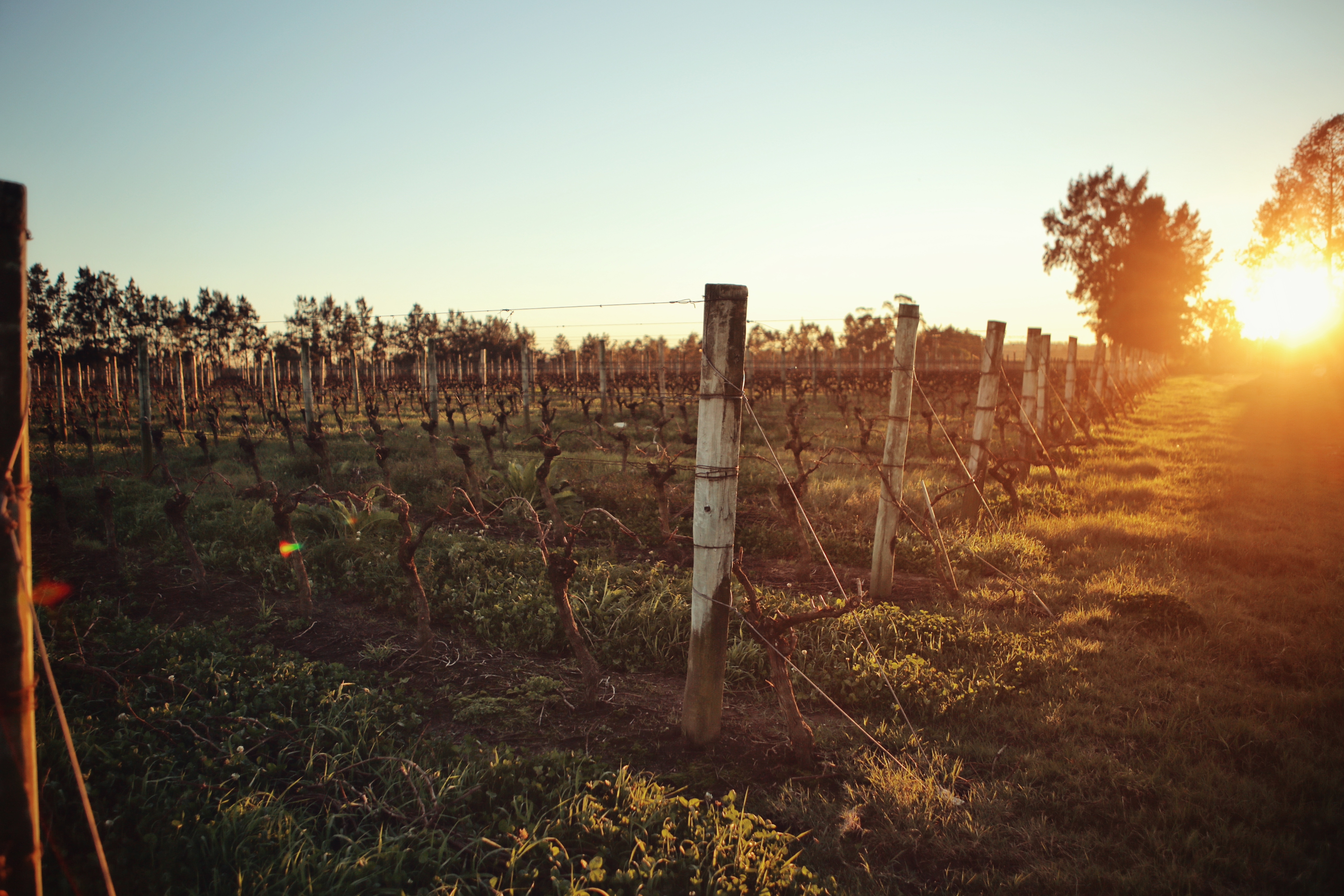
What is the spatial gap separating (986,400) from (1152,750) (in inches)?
173

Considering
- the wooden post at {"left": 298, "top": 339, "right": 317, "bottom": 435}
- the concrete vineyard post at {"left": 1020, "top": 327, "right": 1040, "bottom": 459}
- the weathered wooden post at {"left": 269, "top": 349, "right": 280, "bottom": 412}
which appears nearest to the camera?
the concrete vineyard post at {"left": 1020, "top": 327, "right": 1040, "bottom": 459}

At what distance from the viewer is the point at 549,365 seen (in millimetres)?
58938

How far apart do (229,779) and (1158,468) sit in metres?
14.3

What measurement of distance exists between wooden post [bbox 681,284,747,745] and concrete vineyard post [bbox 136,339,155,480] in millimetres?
11141

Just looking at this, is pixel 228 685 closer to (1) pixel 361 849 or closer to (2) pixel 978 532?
(1) pixel 361 849

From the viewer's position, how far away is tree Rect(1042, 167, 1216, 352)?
128ft

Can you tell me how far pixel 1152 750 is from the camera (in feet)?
12.3

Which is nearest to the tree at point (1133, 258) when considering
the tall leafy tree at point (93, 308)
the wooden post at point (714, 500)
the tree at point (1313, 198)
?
the tree at point (1313, 198)

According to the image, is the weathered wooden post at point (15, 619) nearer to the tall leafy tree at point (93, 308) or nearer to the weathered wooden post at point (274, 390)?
the weathered wooden post at point (274, 390)

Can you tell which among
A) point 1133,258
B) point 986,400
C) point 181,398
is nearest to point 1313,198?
point 1133,258

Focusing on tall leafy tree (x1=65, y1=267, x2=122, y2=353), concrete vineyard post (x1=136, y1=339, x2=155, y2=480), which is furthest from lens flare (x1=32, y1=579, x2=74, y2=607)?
tall leafy tree (x1=65, y1=267, x2=122, y2=353)

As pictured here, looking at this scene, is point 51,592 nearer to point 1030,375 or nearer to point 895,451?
point 895,451

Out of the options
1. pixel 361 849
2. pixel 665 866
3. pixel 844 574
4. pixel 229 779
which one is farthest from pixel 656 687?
pixel 844 574

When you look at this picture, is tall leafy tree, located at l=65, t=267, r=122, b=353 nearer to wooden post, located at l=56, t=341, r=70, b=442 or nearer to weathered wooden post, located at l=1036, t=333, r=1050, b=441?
wooden post, located at l=56, t=341, r=70, b=442
